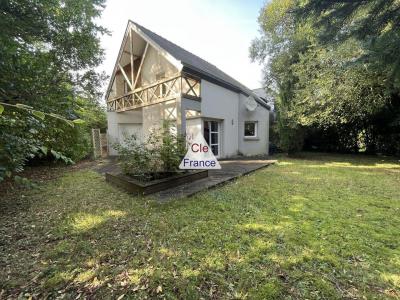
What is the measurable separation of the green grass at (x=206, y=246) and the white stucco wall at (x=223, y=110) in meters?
5.70

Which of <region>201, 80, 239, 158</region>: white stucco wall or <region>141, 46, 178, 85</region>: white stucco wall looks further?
<region>141, 46, 178, 85</region>: white stucco wall

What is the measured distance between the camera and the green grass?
221cm

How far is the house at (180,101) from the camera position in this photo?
9.00 meters

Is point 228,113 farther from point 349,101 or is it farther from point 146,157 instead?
point 146,157

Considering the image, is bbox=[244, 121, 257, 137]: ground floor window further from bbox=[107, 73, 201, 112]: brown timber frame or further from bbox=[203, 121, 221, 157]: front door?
bbox=[107, 73, 201, 112]: brown timber frame

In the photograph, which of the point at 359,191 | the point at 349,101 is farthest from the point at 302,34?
the point at 359,191

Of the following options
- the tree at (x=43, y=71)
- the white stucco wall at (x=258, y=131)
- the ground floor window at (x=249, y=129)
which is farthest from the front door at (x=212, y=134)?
the tree at (x=43, y=71)

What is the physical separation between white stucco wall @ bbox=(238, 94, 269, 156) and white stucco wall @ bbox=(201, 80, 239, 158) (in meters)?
0.44

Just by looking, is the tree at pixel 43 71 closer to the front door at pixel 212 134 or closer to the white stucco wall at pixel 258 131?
the front door at pixel 212 134

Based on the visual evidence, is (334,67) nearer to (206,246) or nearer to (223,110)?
(223,110)

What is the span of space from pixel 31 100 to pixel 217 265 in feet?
12.5

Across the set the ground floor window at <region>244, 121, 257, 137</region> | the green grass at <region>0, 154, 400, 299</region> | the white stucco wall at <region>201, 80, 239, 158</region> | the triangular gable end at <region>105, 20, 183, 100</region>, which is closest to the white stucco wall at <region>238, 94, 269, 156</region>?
the ground floor window at <region>244, 121, 257, 137</region>

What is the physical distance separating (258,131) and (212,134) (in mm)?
3519

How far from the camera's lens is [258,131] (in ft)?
41.7
